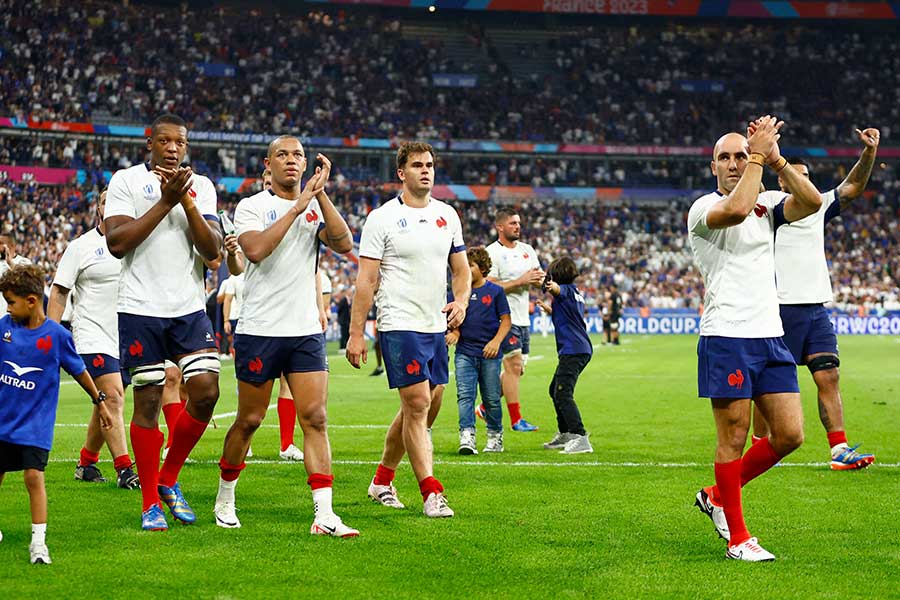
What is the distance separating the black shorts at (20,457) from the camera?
6480 millimetres

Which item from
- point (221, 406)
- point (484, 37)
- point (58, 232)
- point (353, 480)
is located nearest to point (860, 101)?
point (484, 37)

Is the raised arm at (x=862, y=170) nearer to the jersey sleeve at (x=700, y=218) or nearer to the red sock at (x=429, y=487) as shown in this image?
the jersey sleeve at (x=700, y=218)

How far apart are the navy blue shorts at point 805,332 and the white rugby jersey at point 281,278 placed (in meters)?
4.84

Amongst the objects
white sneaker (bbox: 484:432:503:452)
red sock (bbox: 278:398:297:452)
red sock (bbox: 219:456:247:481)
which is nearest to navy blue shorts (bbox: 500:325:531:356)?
white sneaker (bbox: 484:432:503:452)

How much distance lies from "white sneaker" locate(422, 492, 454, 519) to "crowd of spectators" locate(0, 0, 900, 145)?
2022 inches

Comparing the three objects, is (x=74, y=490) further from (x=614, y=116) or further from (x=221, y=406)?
(x=614, y=116)

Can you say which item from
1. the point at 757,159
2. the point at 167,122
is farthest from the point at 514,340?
the point at 757,159

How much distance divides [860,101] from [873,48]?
17.9ft

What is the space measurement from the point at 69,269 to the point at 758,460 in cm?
573

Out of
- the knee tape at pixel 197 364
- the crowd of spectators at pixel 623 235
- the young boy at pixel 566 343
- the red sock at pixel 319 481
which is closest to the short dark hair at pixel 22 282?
the knee tape at pixel 197 364

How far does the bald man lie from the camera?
6.68 m

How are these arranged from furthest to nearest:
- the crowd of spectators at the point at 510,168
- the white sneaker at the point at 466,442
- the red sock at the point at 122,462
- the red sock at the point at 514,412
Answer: the crowd of spectators at the point at 510,168, the red sock at the point at 514,412, the white sneaker at the point at 466,442, the red sock at the point at 122,462

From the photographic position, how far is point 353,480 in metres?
9.90

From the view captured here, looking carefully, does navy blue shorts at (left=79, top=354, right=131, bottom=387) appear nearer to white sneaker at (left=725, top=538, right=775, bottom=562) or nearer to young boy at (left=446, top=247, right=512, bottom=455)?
young boy at (left=446, top=247, right=512, bottom=455)
